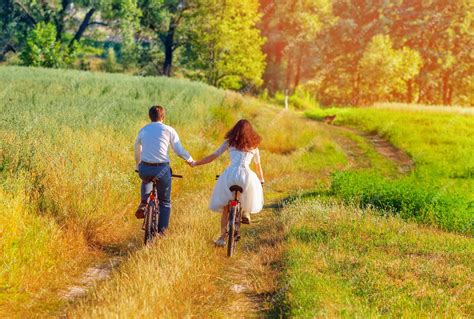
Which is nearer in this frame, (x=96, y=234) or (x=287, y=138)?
(x=96, y=234)

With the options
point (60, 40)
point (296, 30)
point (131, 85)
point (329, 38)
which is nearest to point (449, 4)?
point (329, 38)

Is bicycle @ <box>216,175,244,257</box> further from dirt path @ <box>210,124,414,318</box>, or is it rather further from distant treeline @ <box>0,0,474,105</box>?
distant treeline @ <box>0,0,474,105</box>

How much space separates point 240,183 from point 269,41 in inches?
2271

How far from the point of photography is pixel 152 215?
9.13m

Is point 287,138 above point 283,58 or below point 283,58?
below

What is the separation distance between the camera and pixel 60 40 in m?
50.0

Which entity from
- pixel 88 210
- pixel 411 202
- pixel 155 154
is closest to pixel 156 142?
pixel 155 154

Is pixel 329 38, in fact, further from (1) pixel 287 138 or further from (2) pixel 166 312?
(2) pixel 166 312

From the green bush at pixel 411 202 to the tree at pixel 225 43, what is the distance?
34580 mm

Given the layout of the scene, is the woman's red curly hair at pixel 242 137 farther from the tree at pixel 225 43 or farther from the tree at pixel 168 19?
the tree at pixel 168 19

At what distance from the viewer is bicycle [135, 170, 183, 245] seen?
9102 mm

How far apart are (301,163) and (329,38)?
55.8 meters

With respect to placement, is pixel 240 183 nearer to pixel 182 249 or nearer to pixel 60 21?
pixel 182 249

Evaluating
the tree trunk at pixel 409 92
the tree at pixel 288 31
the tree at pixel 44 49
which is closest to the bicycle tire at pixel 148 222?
the tree at pixel 44 49
